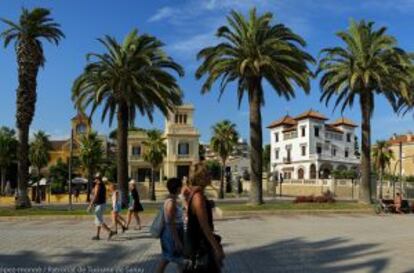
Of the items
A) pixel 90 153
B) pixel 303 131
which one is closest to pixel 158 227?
pixel 90 153

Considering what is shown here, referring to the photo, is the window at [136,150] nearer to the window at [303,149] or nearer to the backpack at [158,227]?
the window at [303,149]

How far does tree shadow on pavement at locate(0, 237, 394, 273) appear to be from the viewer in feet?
37.7

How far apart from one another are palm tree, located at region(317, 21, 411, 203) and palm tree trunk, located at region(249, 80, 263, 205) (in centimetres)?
550

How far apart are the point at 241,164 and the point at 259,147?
10046cm

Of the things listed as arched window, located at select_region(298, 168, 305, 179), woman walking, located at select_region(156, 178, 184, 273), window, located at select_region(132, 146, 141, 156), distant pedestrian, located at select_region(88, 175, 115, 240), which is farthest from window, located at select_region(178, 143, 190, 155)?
woman walking, located at select_region(156, 178, 184, 273)

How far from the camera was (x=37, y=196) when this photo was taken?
57.3 meters

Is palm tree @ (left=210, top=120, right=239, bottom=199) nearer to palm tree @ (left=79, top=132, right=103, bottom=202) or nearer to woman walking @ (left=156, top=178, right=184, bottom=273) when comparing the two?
palm tree @ (left=79, top=132, right=103, bottom=202)

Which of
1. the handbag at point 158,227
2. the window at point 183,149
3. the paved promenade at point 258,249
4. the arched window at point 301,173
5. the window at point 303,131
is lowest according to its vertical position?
the paved promenade at point 258,249

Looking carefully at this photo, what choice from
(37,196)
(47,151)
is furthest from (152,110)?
(47,151)

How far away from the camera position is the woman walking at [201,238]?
616cm

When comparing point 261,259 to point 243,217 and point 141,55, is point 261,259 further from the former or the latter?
point 141,55

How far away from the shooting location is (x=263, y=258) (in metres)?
12.9

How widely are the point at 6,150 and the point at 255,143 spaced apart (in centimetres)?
5862

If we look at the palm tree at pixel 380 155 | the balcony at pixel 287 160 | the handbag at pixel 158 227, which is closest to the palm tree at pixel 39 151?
the balcony at pixel 287 160
